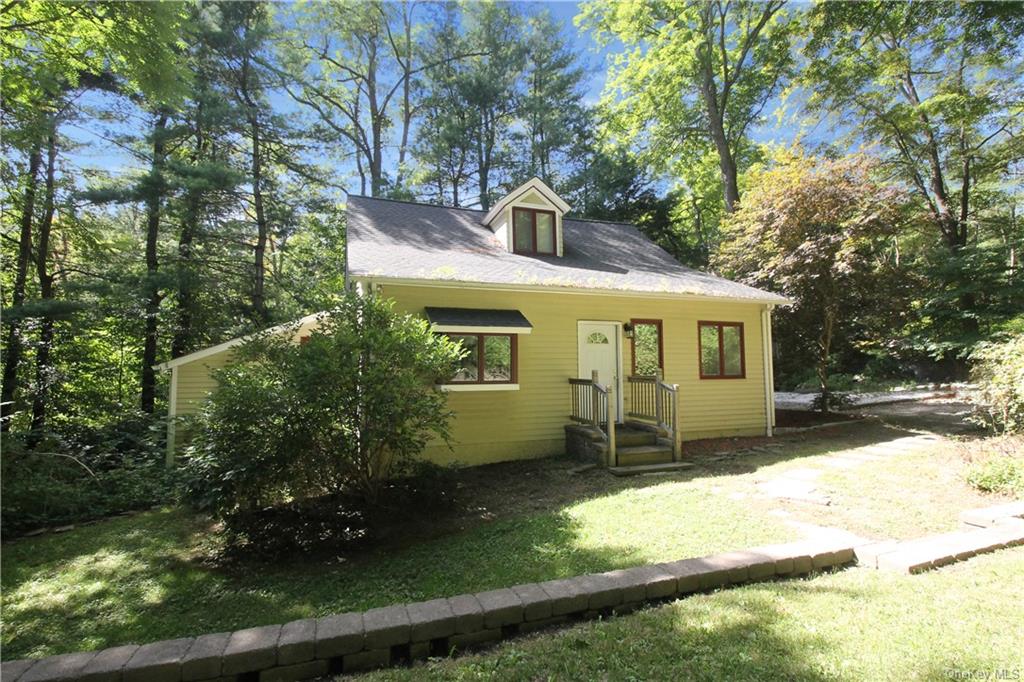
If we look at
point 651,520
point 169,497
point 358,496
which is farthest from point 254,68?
point 651,520

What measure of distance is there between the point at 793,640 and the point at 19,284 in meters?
15.1

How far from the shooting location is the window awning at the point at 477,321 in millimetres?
7230

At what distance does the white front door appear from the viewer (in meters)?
8.89

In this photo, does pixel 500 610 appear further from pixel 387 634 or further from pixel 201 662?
pixel 201 662

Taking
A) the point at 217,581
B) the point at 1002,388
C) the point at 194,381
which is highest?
the point at 194,381

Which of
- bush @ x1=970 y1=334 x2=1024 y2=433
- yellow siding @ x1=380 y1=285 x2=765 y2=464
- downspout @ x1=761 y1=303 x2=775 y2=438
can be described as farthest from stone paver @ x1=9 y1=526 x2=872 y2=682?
downspout @ x1=761 y1=303 x2=775 y2=438

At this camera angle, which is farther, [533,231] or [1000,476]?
[533,231]

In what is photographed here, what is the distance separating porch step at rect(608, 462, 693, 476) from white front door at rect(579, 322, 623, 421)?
1.80 m

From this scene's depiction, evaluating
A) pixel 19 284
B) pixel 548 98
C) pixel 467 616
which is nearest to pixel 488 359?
pixel 467 616

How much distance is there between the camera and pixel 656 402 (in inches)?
324

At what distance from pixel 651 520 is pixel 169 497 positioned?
6.83 metres

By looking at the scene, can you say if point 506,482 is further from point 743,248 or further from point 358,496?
point 743,248

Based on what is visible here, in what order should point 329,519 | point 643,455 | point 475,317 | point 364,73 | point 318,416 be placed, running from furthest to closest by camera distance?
1. point 364,73
2. point 475,317
3. point 643,455
4. point 329,519
5. point 318,416

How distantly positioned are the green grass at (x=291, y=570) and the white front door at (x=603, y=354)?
12.1 ft
